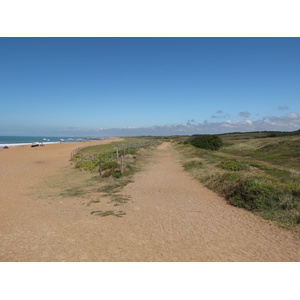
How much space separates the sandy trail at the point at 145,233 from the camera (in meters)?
4.78

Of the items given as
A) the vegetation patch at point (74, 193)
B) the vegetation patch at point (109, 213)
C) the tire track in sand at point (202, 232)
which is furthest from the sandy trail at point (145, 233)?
the vegetation patch at point (74, 193)

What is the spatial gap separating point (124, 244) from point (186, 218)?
8.47 ft

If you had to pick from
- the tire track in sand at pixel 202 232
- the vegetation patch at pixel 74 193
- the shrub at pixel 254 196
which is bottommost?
the vegetation patch at pixel 74 193

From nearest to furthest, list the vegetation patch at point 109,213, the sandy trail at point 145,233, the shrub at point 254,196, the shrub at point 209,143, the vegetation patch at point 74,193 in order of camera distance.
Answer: the sandy trail at point 145,233 → the vegetation patch at point 109,213 → the shrub at point 254,196 → the vegetation patch at point 74,193 → the shrub at point 209,143

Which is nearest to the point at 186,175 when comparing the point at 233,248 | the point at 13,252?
the point at 233,248

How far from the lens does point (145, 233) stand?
19.6 ft

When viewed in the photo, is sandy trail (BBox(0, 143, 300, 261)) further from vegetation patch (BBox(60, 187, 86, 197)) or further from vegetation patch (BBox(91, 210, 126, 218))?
vegetation patch (BBox(60, 187, 86, 197))

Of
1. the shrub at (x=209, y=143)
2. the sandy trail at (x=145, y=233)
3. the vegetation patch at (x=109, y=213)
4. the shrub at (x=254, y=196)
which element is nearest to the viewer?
the sandy trail at (x=145, y=233)

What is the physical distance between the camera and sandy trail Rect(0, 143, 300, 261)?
478cm

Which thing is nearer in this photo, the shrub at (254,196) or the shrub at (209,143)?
the shrub at (254,196)

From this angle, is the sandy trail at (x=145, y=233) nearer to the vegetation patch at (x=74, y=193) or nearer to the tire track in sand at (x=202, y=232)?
the tire track in sand at (x=202, y=232)

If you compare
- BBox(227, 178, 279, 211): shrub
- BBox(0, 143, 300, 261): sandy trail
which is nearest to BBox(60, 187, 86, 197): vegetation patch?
BBox(0, 143, 300, 261): sandy trail

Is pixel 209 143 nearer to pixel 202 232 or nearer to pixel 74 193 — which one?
pixel 74 193

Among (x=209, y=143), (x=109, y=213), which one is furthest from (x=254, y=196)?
(x=209, y=143)
